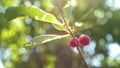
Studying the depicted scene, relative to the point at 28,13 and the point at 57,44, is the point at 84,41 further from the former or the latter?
the point at 57,44

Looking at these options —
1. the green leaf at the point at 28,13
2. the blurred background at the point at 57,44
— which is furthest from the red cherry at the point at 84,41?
the blurred background at the point at 57,44

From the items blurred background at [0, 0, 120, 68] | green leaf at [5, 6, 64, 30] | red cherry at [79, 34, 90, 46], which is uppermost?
blurred background at [0, 0, 120, 68]

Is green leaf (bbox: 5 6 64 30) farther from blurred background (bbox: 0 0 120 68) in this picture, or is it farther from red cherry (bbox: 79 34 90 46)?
blurred background (bbox: 0 0 120 68)

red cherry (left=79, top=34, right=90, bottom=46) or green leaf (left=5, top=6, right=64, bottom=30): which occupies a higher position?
green leaf (left=5, top=6, right=64, bottom=30)

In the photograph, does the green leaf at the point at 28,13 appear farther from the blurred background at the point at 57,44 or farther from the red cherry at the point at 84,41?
the blurred background at the point at 57,44

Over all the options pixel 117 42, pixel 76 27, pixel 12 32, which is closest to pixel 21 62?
pixel 12 32

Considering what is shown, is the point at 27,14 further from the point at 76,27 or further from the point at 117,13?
the point at 117,13

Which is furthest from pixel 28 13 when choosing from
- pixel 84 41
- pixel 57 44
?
pixel 57 44

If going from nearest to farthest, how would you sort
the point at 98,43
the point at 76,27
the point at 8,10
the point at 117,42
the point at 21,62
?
the point at 8,10 < the point at 76,27 < the point at 117,42 < the point at 98,43 < the point at 21,62

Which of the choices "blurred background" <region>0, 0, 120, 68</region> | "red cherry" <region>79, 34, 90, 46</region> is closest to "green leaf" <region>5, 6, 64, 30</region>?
"red cherry" <region>79, 34, 90, 46</region>

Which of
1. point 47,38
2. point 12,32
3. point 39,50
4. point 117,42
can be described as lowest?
point 47,38

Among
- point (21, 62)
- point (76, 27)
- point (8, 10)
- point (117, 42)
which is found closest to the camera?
point (8, 10)
